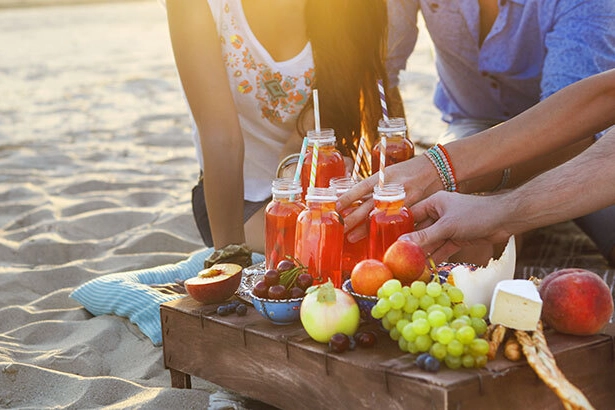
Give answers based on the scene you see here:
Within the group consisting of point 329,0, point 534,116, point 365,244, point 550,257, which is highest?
point 329,0

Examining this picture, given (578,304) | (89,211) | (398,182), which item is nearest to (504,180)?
(398,182)

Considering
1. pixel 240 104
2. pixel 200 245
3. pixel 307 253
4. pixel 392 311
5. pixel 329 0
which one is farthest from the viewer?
pixel 200 245

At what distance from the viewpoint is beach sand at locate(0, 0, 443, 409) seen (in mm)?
2568

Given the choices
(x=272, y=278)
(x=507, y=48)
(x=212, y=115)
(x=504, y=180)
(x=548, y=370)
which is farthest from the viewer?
(x=507, y=48)

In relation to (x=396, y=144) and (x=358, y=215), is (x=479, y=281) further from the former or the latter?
(x=396, y=144)

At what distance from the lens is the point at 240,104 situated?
3520mm

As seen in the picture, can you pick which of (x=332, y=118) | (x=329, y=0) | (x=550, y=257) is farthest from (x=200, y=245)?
(x=550, y=257)

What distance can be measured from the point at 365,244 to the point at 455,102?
1.99m

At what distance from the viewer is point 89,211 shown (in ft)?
14.7

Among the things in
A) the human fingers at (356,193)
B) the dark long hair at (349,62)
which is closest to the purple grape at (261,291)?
the human fingers at (356,193)

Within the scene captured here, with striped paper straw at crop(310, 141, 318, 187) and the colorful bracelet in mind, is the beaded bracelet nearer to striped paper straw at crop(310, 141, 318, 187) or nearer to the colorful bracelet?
striped paper straw at crop(310, 141, 318, 187)

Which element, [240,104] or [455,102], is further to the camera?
[455,102]

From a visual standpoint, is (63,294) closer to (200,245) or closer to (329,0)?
(200,245)

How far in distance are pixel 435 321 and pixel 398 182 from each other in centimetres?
74
